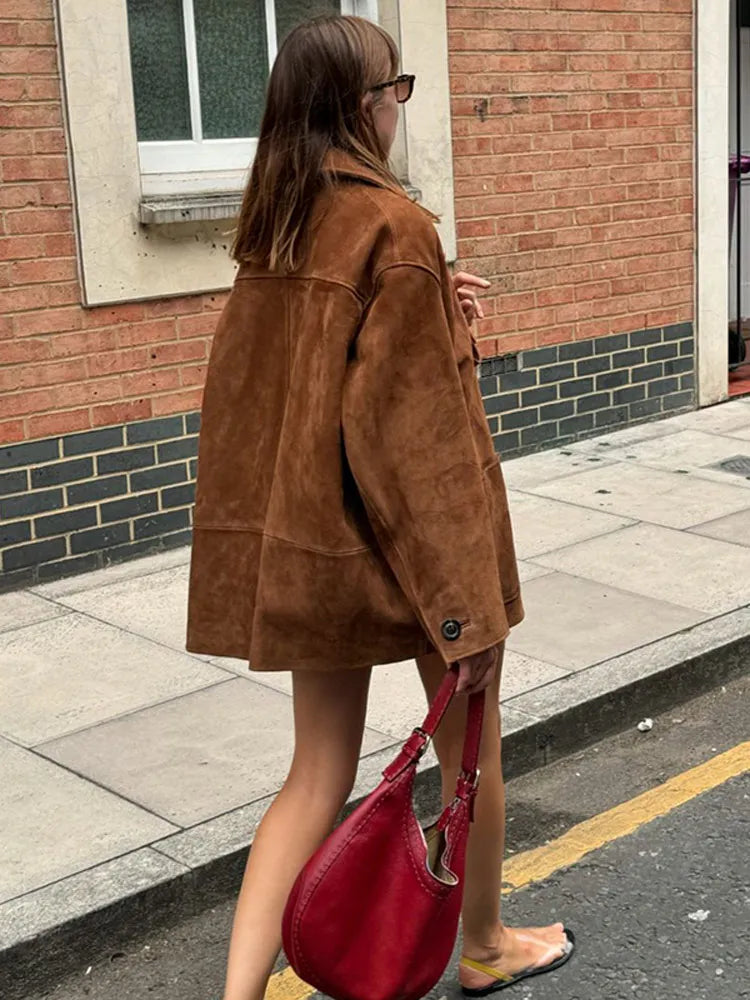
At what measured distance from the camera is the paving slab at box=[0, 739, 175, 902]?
388 cm

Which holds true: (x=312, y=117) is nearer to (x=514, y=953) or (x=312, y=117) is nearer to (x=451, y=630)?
(x=451, y=630)

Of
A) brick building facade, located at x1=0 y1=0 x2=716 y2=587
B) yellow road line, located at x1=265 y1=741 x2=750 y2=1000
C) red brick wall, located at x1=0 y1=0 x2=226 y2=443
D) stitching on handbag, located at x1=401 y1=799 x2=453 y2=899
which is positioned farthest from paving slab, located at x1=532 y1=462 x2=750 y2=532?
stitching on handbag, located at x1=401 y1=799 x2=453 y2=899

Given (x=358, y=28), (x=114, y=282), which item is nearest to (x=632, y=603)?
(x=114, y=282)

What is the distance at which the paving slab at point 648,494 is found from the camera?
284 inches

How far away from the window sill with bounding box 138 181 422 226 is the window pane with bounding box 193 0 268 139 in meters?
0.40

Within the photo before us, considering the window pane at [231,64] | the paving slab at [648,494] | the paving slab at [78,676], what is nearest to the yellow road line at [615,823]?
the paving slab at [78,676]

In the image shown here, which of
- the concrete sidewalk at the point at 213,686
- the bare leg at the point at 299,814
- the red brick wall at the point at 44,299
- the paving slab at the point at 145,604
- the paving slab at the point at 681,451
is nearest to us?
the bare leg at the point at 299,814

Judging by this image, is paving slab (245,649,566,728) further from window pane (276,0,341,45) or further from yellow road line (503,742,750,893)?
window pane (276,0,341,45)

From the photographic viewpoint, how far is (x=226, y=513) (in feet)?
10.0

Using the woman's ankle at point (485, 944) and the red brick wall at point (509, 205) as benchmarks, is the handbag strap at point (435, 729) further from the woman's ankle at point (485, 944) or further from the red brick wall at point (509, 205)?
the red brick wall at point (509, 205)

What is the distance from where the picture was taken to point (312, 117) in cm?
288

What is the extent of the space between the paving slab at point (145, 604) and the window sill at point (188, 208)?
146 centimetres

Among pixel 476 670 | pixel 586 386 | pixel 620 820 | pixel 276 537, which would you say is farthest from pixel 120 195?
pixel 476 670

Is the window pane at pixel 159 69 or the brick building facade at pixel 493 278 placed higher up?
the window pane at pixel 159 69
